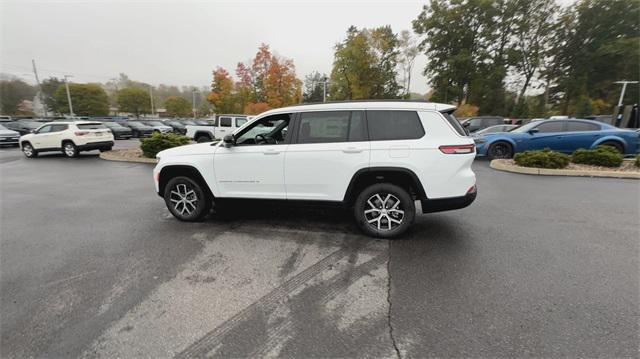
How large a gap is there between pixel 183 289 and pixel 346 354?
1.79 m

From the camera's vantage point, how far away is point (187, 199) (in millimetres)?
4633

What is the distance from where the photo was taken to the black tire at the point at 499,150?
10.4m

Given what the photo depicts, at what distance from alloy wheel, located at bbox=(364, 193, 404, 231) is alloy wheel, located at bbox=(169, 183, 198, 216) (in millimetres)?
2811

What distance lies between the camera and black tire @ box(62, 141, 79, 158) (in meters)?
12.5

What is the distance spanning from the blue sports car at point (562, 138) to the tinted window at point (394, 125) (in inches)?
341

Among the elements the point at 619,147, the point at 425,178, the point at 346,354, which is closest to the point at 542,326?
the point at 346,354

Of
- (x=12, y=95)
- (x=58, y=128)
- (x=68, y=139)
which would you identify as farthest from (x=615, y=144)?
(x=12, y=95)

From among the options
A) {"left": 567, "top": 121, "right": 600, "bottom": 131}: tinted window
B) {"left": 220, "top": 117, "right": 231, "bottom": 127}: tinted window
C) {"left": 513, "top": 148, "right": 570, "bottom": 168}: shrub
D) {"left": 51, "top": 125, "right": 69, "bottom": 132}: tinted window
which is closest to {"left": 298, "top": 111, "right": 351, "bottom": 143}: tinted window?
{"left": 513, "top": 148, "right": 570, "bottom": 168}: shrub

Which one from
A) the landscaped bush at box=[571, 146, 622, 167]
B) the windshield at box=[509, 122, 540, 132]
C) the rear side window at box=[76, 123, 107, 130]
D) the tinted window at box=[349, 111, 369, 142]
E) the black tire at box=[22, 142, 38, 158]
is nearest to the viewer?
the tinted window at box=[349, 111, 369, 142]

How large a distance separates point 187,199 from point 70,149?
12209 millimetres

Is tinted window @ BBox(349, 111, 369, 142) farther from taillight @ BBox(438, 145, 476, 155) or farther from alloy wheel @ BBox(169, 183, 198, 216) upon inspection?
alloy wheel @ BBox(169, 183, 198, 216)

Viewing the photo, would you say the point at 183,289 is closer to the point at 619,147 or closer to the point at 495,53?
the point at 619,147

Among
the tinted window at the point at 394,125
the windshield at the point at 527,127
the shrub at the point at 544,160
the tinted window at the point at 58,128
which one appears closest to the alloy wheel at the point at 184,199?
the tinted window at the point at 394,125

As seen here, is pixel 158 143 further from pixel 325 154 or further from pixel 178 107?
pixel 178 107
